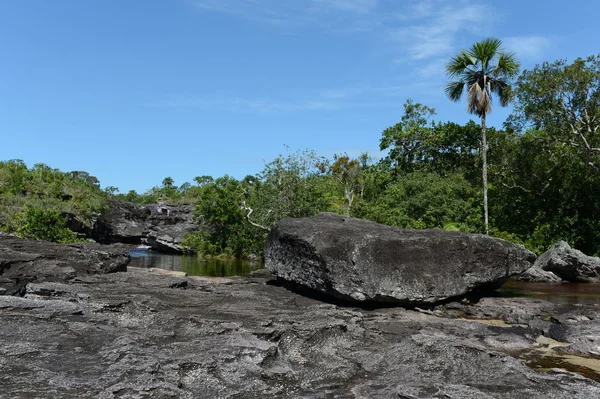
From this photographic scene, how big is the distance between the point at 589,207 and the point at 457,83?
10.4 metres

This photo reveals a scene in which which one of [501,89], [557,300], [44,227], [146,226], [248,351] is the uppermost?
[501,89]

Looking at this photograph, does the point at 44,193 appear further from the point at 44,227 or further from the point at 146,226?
the point at 44,227

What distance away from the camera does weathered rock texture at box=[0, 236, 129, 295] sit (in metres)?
14.0

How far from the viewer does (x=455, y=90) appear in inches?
1204

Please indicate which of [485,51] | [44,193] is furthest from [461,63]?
[44,193]

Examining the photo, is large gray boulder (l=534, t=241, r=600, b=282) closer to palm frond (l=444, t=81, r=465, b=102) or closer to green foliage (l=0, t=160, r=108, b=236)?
palm frond (l=444, t=81, r=465, b=102)

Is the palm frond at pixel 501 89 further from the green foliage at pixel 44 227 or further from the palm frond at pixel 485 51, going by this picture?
the green foliage at pixel 44 227

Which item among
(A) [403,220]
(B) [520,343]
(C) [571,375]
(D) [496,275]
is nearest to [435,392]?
(C) [571,375]

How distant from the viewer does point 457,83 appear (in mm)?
30406

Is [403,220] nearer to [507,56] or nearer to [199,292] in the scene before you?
[507,56]

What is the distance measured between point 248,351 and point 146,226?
53.7 metres

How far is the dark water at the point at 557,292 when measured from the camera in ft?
55.3

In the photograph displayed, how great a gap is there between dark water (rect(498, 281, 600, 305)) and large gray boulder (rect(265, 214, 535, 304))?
1.94 m

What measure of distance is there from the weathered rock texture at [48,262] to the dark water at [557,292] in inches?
542
